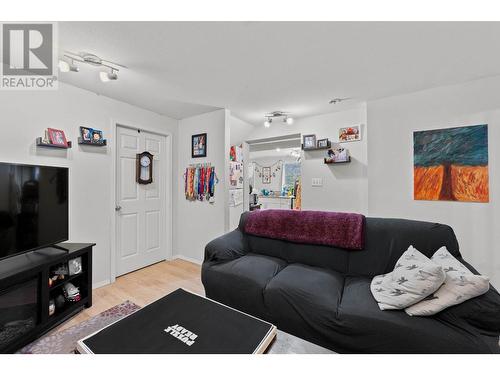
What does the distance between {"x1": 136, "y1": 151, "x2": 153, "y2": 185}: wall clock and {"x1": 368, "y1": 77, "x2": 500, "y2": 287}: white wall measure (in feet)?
9.86

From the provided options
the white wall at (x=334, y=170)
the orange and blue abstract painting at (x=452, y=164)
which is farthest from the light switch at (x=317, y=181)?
the orange and blue abstract painting at (x=452, y=164)

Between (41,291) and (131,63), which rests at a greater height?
(131,63)

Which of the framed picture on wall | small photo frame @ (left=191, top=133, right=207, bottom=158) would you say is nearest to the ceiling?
small photo frame @ (left=191, top=133, right=207, bottom=158)

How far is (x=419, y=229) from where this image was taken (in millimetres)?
1772

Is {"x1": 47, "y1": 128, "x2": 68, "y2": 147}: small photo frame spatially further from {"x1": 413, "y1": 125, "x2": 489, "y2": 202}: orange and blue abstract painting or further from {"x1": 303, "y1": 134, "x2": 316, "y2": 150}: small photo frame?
{"x1": 413, "y1": 125, "x2": 489, "y2": 202}: orange and blue abstract painting

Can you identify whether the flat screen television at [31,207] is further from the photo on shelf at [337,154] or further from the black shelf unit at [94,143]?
the photo on shelf at [337,154]

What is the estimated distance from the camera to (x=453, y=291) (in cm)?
119

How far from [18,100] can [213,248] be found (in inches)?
87.5

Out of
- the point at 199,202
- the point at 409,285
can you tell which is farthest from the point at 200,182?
the point at 409,285

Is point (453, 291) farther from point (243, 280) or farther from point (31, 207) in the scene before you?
point (31, 207)

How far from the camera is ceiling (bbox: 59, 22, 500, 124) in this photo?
1485 millimetres

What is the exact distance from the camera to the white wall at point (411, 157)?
220 centimetres
